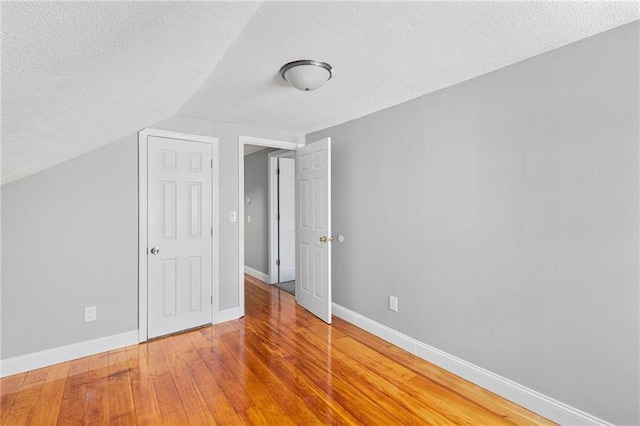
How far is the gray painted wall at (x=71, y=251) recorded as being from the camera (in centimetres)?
245

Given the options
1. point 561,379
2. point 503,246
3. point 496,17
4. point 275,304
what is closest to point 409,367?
point 561,379

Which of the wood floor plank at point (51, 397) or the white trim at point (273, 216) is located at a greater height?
the white trim at point (273, 216)

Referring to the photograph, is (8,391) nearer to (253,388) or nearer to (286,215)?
(253,388)

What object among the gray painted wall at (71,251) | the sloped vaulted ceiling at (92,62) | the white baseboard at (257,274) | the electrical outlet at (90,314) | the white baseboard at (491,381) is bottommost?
the white baseboard at (491,381)

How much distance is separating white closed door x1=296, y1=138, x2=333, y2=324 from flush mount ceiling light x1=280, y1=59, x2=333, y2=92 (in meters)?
1.25

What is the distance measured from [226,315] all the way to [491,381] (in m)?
2.60

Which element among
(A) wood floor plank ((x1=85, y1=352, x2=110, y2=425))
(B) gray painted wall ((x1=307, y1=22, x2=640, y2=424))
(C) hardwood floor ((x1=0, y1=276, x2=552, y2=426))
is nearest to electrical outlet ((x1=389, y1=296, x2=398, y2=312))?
(B) gray painted wall ((x1=307, y1=22, x2=640, y2=424))

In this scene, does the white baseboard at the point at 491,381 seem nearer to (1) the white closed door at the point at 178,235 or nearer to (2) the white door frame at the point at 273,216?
(1) the white closed door at the point at 178,235

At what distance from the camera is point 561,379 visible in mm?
1888

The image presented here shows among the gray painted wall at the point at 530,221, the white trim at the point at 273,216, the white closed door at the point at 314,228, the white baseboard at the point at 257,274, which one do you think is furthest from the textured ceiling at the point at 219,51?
the white baseboard at the point at 257,274

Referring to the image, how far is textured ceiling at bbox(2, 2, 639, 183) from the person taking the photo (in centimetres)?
97

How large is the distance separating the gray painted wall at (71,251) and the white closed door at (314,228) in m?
1.77

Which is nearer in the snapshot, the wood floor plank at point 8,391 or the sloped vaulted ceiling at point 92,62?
the sloped vaulted ceiling at point 92,62

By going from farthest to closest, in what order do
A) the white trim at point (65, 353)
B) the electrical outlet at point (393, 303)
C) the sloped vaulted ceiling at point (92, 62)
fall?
the electrical outlet at point (393, 303), the white trim at point (65, 353), the sloped vaulted ceiling at point (92, 62)
